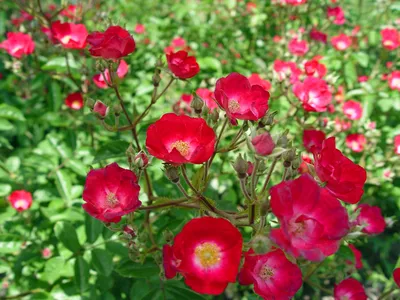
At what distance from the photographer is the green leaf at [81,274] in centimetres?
150

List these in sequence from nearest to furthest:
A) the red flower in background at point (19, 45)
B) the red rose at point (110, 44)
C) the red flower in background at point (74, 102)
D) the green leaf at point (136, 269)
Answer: the red rose at point (110, 44), the green leaf at point (136, 269), the red flower in background at point (19, 45), the red flower in background at point (74, 102)

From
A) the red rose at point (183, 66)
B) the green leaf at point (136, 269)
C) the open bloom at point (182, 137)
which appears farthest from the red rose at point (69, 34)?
the green leaf at point (136, 269)

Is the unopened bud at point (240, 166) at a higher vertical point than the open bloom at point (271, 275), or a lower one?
higher

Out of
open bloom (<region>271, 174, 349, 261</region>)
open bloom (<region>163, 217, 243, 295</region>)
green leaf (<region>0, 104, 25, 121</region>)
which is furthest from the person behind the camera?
green leaf (<region>0, 104, 25, 121</region>)

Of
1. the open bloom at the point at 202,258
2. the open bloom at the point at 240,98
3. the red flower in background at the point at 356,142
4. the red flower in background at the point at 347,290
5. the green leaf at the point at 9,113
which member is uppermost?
the open bloom at the point at 240,98

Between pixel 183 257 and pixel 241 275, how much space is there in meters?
0.18

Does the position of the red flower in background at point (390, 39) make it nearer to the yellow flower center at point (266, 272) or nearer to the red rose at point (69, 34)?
the red rose at point (69, 34)

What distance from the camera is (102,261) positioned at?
59.8 inches

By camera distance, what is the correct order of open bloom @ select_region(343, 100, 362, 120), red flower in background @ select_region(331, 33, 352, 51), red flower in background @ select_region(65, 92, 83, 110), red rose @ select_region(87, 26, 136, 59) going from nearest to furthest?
red rose @ select_region(87, 26, 136, 59) < red flower in background @ select_region(65, 92, 83, 110) < open bloom @ select_region(343, 100, 362, 120) < red flower in background @ select_region(331, 33, 352, 51)

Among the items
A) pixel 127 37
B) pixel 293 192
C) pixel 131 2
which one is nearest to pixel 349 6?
pixel 131 2

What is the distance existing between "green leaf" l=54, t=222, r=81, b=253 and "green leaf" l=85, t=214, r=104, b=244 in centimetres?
6

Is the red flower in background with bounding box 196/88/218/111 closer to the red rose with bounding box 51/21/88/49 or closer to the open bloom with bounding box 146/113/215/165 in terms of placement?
the red rose with bounding box 51/21/88/49

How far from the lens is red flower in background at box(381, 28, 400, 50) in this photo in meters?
3.03

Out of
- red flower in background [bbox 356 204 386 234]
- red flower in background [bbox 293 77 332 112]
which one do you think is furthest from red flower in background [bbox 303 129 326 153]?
red flower in background [bbox 356 204 386 234]
